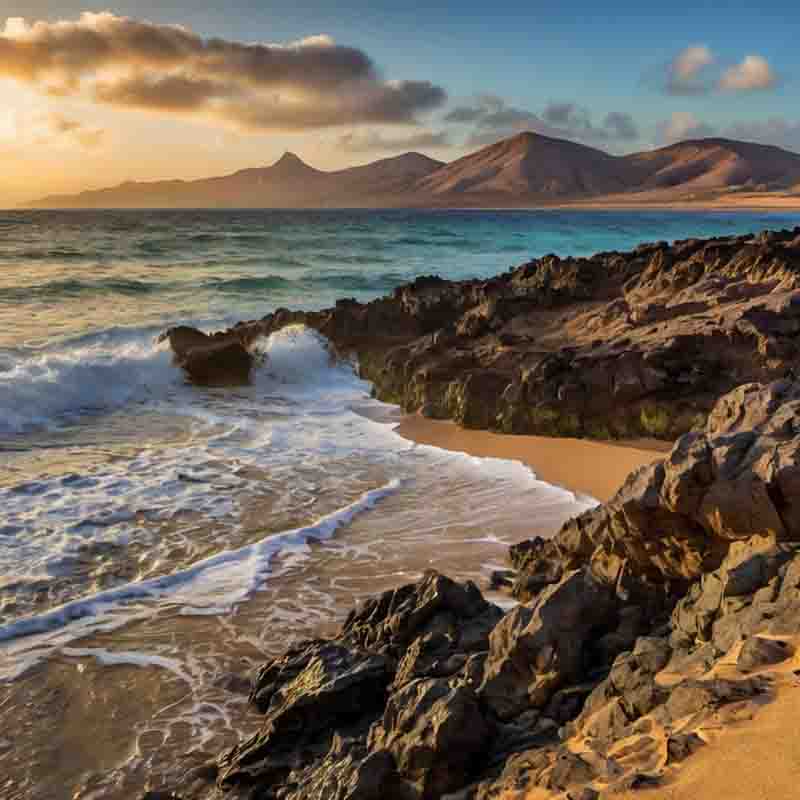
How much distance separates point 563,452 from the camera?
1049 cm

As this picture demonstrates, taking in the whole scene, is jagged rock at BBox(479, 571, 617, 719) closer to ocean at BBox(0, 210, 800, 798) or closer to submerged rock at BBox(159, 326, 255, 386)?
ocean at BBox(0, 210, 800, 798)

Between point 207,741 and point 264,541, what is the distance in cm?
290

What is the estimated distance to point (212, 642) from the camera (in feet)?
19.5

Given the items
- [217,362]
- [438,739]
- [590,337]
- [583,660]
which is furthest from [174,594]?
[217,362]

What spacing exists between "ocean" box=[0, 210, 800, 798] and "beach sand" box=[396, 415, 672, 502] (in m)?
0.33

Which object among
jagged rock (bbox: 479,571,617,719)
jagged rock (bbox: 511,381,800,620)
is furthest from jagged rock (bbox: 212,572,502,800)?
jagged rock (bbox: 511,381,800,620)

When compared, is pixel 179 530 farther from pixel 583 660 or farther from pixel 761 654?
pixel 761 654

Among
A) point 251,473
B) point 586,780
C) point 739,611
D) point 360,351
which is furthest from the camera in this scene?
point 360,351

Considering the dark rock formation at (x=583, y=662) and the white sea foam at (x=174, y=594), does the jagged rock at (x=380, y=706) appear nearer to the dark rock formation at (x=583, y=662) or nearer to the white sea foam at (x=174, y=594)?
the dark rock formation at (x=583, y=662)

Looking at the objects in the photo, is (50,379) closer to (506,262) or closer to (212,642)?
(212,642)

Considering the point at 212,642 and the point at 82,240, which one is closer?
the point at 212,642

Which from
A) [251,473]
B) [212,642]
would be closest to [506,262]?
[251,473]

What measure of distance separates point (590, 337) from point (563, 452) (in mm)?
3362

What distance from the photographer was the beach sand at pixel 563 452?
9.29 m
